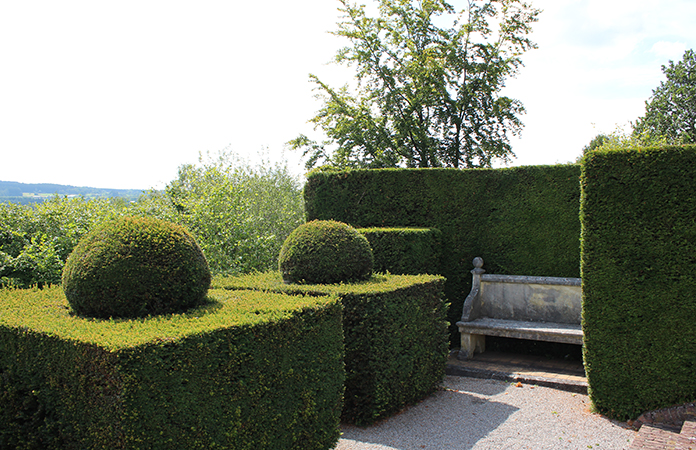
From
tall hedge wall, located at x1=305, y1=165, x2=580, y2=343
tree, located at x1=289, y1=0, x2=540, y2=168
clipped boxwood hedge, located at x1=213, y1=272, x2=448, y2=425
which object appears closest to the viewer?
clipped boxwood hedge, located at x1=213, y1=272, x2=448, y2=425

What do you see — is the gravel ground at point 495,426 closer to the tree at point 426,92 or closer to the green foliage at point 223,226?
the green foliage at point 223,226

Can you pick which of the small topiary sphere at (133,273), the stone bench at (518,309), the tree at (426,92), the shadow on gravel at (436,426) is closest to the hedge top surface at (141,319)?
the small topiary sphere at (133,273)

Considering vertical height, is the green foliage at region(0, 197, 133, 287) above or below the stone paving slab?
above

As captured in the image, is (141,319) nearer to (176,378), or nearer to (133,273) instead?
(133,273)

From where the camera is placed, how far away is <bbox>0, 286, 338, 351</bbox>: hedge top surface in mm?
3211

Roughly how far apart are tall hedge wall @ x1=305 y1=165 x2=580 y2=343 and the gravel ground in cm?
276

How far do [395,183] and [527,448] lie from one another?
19.3 feet

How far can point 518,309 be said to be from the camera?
28.0ft

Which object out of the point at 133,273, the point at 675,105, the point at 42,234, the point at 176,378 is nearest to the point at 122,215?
the point at 42,234

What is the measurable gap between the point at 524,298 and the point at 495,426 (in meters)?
3.59

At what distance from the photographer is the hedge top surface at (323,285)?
535cm

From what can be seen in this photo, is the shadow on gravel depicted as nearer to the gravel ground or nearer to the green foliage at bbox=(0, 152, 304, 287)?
the gravel ground

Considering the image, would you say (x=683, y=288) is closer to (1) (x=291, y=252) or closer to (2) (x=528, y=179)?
(2) (x=528, y=179)

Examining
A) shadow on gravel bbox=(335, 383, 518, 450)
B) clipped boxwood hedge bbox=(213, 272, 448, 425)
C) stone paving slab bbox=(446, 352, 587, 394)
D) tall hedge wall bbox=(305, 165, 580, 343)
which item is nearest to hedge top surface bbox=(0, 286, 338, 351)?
clipped boxwood hedge bbox=(213, 272, 448, 425)
